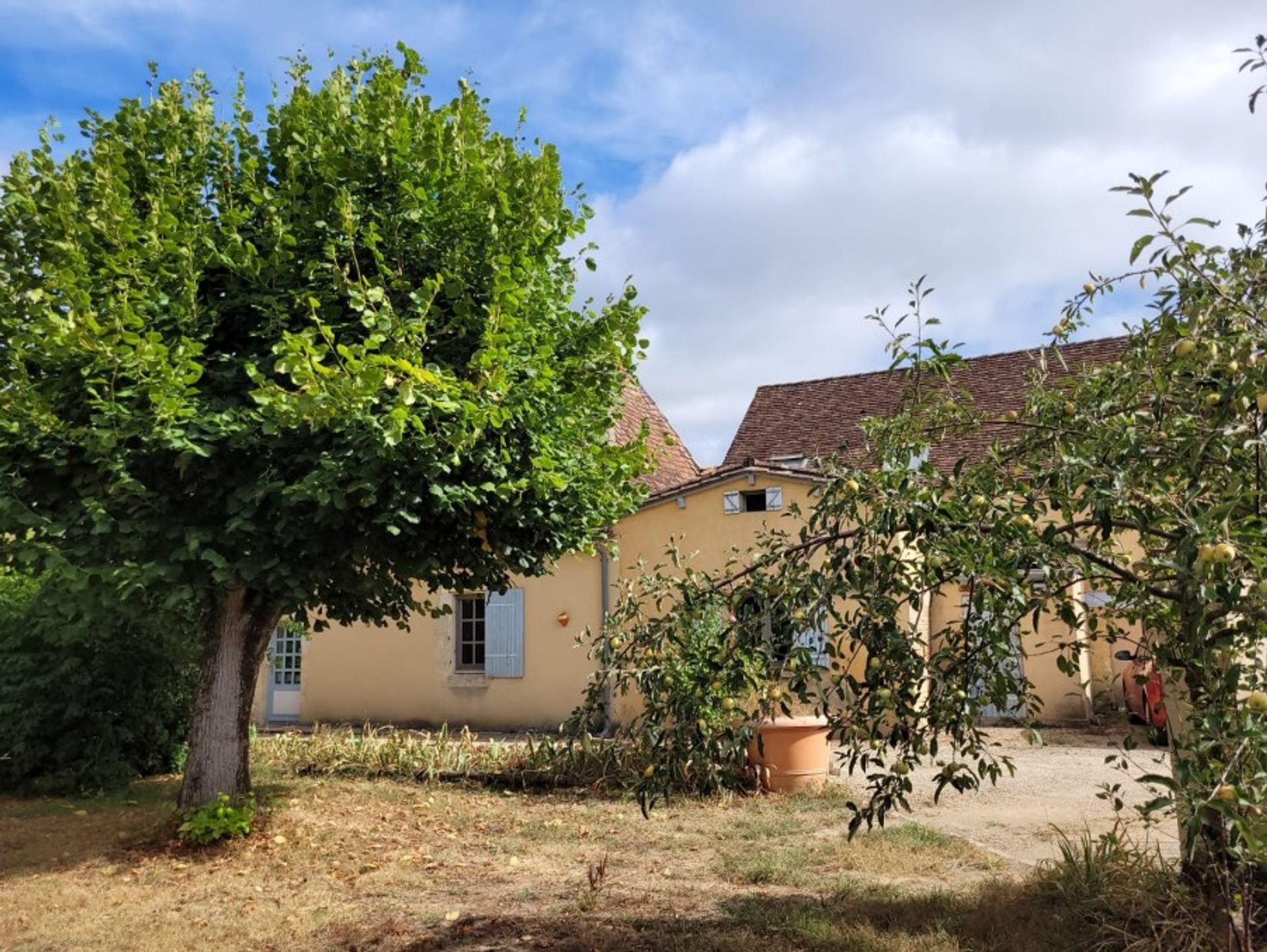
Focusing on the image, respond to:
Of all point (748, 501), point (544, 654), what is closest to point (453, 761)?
point (544, 654)

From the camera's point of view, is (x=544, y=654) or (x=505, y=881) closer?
(x=505, y=881)

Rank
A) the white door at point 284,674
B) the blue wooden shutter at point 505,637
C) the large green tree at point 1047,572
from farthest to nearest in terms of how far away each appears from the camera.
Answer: the white door at point 284,674 → the blue wooden shutter at point 505,637 → the large green tree at point 1047,572

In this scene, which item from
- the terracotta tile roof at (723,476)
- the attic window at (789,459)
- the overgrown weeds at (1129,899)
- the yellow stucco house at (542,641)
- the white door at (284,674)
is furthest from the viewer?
the attic window at (789,459)

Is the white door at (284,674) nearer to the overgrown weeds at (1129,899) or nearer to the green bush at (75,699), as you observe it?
the green bush at (75,699)

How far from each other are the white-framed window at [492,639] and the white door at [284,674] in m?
3.18

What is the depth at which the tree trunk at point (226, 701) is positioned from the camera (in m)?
7.05

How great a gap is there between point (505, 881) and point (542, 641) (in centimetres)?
856

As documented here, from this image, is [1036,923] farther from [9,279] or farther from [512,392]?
[9,279]

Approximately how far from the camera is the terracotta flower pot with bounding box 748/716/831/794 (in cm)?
887

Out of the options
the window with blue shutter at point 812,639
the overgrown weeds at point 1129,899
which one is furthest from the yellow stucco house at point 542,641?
the window with blue shutter at point 812,639

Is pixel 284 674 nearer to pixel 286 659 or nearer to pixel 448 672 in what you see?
pixel 286 659

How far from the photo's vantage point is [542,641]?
14617 mm

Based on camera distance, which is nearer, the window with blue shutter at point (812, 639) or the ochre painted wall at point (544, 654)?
the window with blue shutter at point (812, 639)

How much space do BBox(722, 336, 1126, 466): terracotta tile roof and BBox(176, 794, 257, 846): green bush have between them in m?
11.9
